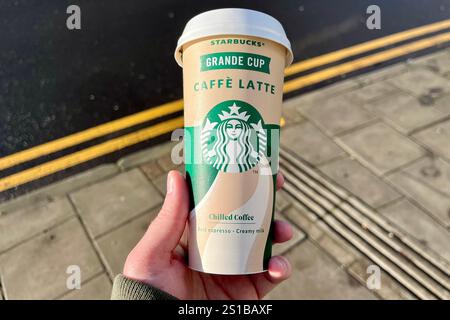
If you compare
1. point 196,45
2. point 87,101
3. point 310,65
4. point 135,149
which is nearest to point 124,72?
point 87,101

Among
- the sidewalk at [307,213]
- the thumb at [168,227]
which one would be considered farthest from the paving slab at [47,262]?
the thumb at [168,227]

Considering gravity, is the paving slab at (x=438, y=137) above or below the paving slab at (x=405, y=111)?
below

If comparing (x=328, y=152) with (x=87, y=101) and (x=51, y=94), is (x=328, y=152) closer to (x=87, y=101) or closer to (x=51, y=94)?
(x=87, y=101)

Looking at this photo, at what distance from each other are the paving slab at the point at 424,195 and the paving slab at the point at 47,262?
2.88 m

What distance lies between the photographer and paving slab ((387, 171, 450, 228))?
358cm

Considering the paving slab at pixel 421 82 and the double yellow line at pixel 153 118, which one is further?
the paving slab at pixel 421 82

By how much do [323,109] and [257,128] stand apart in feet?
9.97

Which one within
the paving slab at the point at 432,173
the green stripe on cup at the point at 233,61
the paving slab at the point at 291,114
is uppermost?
the green stripe on cup at the point at 233,61

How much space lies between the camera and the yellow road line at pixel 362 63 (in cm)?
527

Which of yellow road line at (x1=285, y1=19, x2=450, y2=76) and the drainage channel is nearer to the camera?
the drainage channel

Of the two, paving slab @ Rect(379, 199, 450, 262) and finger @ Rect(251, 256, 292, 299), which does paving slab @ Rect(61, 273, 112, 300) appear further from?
paving slab @ Rect(379, 199, 450, 262)

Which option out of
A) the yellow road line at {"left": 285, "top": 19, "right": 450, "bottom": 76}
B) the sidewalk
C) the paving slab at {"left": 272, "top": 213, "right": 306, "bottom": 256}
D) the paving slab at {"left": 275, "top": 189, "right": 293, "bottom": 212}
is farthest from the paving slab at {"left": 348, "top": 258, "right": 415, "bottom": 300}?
the yellow road line at {"left": 285, "top": 19, "right": 450, "bottom": 76}

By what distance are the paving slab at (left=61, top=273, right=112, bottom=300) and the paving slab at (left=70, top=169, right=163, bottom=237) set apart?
0.48 meters

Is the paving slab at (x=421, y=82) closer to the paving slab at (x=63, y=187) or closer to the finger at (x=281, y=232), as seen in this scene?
the finger at (x=281, y=232)
